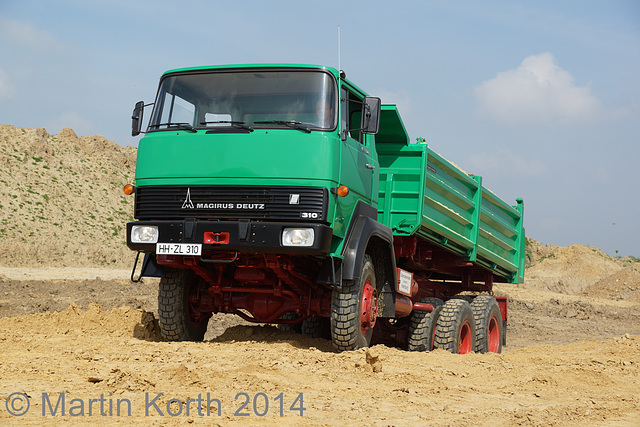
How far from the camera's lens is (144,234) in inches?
291

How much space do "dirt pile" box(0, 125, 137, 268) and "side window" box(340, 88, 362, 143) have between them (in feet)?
86.3

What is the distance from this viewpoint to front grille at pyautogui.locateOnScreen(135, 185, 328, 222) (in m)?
6.97

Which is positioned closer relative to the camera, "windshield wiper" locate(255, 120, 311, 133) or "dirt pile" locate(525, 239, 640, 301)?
"windshield wiper" locate(255, 120, 311, 133)

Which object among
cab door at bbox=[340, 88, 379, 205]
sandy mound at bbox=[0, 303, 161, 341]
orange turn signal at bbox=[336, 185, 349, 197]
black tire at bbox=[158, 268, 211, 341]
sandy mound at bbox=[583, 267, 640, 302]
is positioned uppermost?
cab door at bbox=[340, 88, 379, 205]

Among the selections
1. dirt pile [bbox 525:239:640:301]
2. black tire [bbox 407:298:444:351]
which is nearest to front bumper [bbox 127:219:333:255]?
black tire [bbox 407:298:444:351]

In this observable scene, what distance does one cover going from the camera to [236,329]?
31.7 feet

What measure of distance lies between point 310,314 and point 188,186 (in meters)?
2.18

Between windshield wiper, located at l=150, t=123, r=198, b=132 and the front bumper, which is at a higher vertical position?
windshield wiper, located at l=150, t=123, r=198, b=132

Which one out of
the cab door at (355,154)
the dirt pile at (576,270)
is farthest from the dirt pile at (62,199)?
the cab door at (355,154)

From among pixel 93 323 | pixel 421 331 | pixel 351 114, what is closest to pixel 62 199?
pixel 93 323

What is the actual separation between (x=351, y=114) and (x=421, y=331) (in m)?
3.40

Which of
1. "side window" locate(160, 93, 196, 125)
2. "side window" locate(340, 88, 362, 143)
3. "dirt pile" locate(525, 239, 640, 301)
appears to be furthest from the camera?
"dirt pile" locate(525, 239, 640, 301)

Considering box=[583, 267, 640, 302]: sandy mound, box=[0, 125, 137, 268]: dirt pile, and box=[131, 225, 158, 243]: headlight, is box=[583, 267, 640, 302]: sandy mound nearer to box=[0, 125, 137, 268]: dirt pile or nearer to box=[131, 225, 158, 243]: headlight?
box=[0, 125, 137, 268]: dirt pile

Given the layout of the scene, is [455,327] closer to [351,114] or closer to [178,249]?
[351,114]
